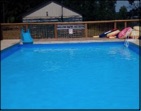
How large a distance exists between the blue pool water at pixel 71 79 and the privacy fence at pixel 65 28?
2086 millimetres

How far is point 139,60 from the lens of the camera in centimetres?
859

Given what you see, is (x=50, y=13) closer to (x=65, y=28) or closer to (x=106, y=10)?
(x=106, y=10)

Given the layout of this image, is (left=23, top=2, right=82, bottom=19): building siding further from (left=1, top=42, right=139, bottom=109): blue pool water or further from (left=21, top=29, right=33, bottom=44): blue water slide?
(left=1, top=42, right=139, bottom=109): blue pool water

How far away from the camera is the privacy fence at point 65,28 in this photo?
43.3 ft

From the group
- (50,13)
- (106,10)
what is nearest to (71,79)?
(50,13)

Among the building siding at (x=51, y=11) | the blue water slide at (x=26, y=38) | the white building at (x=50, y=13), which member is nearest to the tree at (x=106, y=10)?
the white building at (x=50, y=13)

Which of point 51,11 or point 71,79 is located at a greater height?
point 51,11

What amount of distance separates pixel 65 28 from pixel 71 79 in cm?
693

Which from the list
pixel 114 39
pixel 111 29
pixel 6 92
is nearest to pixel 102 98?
pixel 6 92

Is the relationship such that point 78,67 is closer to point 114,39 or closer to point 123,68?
point 123,68

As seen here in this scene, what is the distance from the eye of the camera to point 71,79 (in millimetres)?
6590

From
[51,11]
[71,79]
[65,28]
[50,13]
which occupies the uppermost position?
[51,11]

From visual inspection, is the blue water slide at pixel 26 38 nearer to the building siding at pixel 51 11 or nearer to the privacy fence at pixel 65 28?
the privacy fence at pixel 65 28

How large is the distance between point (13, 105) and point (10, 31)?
9.19 meters
